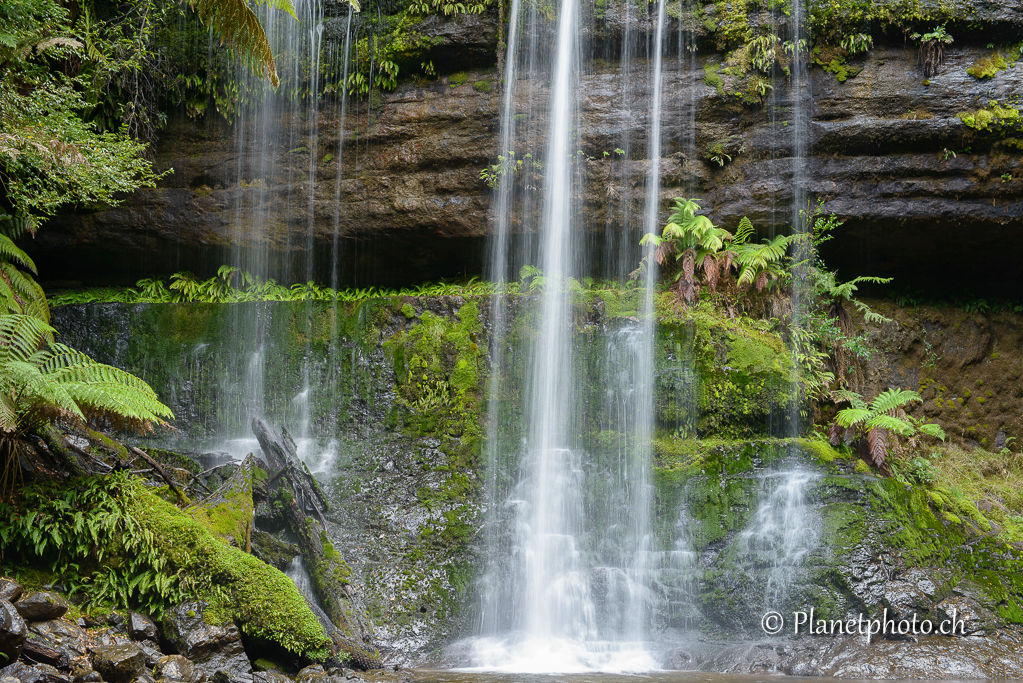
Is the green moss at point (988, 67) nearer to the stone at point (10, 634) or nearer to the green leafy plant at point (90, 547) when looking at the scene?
the green leafy plant at point (90, 547)

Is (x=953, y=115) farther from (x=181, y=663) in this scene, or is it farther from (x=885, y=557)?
(x=181, y=663)

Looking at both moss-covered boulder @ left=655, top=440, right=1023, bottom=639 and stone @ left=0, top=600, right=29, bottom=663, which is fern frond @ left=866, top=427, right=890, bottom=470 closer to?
moss-covered boulder @ left=655, top=440, right=1023, bottom=639

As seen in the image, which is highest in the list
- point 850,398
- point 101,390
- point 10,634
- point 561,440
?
point 101,390

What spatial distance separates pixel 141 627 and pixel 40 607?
618 mm

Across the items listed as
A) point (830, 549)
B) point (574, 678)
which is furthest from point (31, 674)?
point (830, 549)

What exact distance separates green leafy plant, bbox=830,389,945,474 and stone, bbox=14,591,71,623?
24.4ft

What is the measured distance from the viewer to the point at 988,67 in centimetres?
877

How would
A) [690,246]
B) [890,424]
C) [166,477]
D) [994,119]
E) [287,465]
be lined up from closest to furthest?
[166,477] → [287,465] → [890,424] → [994,119] → [690,246]

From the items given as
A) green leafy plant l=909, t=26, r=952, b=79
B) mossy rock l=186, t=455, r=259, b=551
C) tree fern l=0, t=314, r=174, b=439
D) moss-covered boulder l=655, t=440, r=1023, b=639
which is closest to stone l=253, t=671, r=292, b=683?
mossy rock l=186, t=455, r=259, b=551

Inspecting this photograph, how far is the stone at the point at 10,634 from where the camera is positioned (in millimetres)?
3443

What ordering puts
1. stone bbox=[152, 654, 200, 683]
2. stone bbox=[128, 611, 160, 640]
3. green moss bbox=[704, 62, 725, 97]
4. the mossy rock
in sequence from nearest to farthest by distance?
stone bbox=[152, 654, 200, 683]
stone bbox=[128, 611, 160, 640]
the mossy rock
green moss bbox=[704, 62, 725, 97]

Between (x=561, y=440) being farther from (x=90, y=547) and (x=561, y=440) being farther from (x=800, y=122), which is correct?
(x=800, y=122)

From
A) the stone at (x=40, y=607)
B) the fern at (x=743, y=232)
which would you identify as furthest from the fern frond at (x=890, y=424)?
the stone at (x=40, y=607)

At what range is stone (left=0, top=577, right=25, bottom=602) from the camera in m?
3.94
